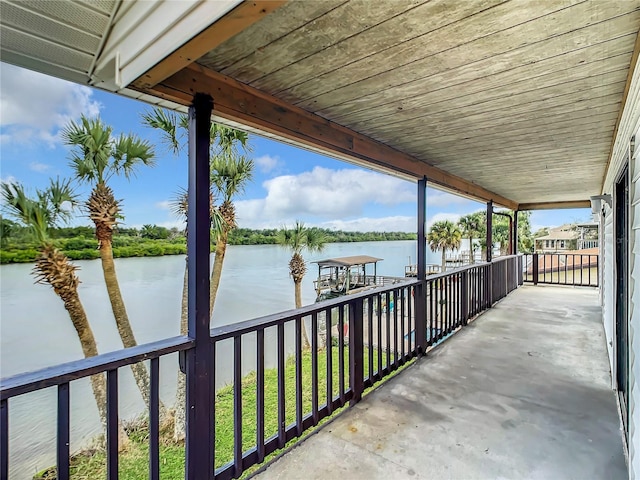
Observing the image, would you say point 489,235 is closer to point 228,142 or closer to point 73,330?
point 228,142

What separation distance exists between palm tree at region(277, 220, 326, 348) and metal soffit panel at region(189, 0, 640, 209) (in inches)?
274

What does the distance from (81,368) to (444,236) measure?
22.0 meters

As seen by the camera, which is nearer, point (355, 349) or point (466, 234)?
point (355, 349)

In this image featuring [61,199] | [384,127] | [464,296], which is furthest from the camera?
[464,296]

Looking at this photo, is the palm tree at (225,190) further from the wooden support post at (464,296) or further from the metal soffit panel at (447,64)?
the wooden support post at (464,296)

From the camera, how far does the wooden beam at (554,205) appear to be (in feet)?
28.2

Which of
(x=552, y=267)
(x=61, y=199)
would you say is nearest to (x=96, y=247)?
(x=61, y=199)

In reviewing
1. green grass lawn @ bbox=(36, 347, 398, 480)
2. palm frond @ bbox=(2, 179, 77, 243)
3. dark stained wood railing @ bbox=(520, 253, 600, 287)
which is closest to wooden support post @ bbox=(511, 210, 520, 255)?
dark stained wood railing @ bbox=(520, 253, 600, 287)

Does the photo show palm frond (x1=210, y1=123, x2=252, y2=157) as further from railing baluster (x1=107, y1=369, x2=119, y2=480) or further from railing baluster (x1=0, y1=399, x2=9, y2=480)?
railing baluster (x1=0, y1=399, x2=9, y2=480)

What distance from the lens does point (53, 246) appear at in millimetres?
3855

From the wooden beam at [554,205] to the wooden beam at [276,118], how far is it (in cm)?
699

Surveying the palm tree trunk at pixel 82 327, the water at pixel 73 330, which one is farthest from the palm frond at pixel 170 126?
the palm tree trunk at pixel 82 327

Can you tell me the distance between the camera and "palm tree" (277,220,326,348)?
9.73 metres

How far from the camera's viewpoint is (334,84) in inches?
77.9
